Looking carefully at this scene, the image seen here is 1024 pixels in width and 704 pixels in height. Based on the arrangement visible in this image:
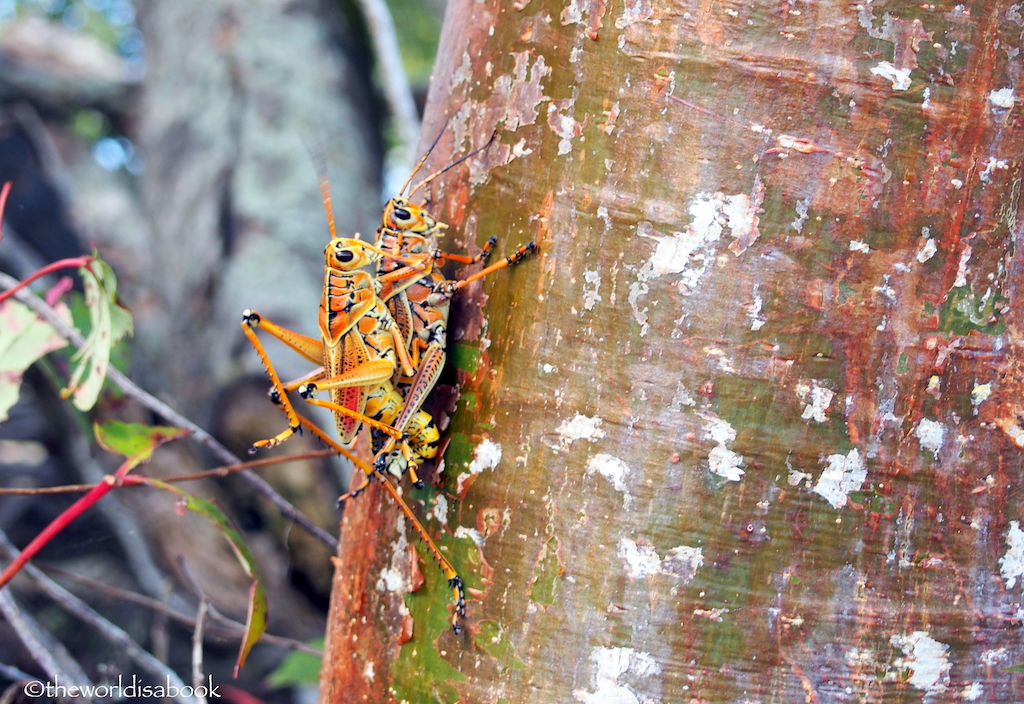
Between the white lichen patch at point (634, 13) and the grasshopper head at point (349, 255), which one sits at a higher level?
the white lichen patch at point (634, 13)

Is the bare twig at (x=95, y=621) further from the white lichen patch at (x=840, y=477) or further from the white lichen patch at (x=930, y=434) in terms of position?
the white lichen patch at (x=930, y=434)

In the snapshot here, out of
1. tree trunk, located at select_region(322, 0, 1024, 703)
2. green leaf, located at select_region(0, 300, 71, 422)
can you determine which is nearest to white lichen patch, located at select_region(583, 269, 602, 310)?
tree trunk, located at select_region(322, 0, 1024, 703)

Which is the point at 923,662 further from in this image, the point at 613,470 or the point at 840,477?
the point at 613,470

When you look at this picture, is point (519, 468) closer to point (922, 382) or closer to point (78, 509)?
point (922, 382)

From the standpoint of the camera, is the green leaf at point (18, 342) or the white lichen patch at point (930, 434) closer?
the white lichen patch at point (930, 434)

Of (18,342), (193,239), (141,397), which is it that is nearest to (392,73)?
(193,239)

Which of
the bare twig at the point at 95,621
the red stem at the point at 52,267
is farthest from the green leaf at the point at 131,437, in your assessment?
the bare twig at the point at 95,621

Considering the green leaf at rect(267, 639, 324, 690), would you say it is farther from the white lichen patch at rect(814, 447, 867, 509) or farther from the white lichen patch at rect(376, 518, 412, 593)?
the white lichen patch at rect(814, 447, 867, 509)
